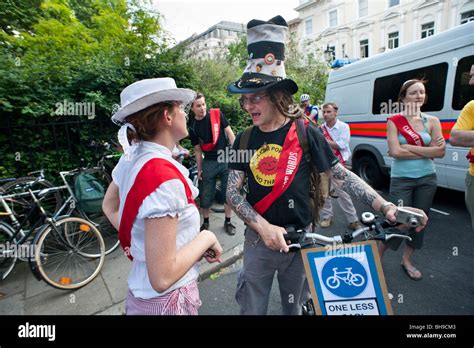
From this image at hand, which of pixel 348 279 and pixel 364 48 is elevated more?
pixel 364 48

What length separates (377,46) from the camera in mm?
25234

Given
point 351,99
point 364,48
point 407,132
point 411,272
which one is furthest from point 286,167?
point 364,48

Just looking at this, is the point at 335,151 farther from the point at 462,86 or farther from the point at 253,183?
the point at 253,183

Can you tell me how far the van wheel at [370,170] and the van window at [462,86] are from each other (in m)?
1.95

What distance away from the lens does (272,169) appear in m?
1.62

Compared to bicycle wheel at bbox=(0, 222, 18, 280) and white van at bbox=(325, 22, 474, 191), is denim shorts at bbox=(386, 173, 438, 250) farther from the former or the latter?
bicycle wheel at bbox=(0, 222, 18, 280)

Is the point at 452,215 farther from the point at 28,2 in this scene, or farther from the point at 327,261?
the point at 28,2

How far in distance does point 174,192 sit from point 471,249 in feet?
13.4

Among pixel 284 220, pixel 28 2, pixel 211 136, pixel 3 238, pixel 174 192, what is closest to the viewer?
pixel 174 192

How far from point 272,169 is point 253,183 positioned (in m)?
0.17

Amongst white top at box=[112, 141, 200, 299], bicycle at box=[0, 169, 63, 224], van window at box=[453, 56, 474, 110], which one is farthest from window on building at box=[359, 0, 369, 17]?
white top at box=[112, 141, 200, 299]

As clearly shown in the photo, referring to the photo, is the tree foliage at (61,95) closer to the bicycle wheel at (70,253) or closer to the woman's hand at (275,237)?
the bicycle wheel at (70,253)

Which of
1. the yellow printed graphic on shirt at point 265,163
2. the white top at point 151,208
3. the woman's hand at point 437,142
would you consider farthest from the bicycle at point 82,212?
the woman's hand at point 437,142

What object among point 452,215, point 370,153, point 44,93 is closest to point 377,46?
point 370,153
